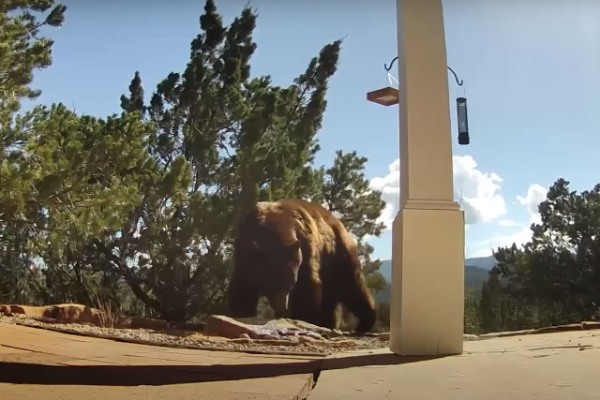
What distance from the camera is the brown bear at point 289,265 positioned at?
26.7 ft

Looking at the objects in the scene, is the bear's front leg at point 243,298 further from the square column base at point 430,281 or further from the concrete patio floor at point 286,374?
the square column base at point 430,281

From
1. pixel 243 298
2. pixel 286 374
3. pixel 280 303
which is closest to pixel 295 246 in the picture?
pixel 280 303

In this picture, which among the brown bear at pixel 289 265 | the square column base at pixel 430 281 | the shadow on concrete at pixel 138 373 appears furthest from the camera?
the brown bear at pixel 289 265

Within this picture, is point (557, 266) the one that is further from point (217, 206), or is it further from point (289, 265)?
point (217, 206)

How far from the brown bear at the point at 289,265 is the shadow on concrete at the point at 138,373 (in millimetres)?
5773

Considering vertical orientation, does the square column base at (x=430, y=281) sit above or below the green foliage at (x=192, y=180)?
below

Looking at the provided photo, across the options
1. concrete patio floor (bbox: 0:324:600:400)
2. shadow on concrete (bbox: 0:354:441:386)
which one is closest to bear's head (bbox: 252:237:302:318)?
concrete patio floor (bbox: 0:324:600:400)

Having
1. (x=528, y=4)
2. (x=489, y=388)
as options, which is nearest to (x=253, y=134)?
(x=528, y=4)

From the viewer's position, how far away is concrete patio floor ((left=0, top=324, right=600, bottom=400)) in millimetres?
1763

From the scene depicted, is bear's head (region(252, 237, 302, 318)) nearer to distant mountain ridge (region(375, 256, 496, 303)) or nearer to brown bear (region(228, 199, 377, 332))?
brown bear (region(228, 199, 377, 332))

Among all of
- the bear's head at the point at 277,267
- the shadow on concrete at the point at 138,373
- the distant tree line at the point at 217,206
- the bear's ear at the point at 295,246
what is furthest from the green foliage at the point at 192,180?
the shadow on concrete at the point at 138,373

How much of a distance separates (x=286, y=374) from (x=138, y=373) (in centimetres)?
55

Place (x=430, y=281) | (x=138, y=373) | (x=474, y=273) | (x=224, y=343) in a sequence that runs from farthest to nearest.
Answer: (x=474, y=273) < (x=224, y=343) < (x=430, y=281) < (x=138, y=373)

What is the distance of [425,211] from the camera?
9.03 ft
